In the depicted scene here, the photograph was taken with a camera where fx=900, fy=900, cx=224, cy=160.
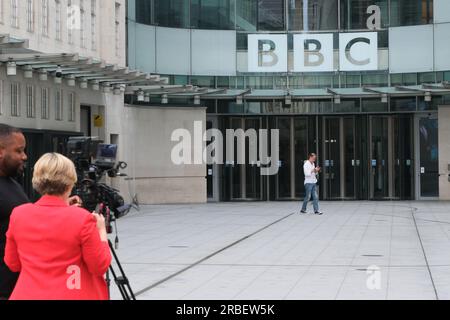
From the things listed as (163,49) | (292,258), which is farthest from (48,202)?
(163,49)

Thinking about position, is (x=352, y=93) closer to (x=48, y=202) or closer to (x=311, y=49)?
(x=311, y=49)

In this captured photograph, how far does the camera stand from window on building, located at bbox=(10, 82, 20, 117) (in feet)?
73.3

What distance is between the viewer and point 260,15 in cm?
3528

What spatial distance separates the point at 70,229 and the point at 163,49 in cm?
2964

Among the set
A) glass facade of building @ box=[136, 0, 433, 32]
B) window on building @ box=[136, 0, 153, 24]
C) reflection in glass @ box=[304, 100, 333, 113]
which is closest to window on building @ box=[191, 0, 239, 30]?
glass facade of building @ box=[136, 0, 433, 32]

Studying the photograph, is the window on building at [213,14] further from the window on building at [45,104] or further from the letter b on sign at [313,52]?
the window on building at [45,104]

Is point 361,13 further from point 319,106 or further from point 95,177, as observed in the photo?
point 95,177

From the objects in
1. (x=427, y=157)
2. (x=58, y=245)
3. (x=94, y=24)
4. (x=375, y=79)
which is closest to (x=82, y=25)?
(x=94, y=24)

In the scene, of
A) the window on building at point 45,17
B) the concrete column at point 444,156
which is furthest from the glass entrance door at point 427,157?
the window on building at point 45,17

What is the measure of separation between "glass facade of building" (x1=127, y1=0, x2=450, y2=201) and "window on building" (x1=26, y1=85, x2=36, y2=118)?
432 inches

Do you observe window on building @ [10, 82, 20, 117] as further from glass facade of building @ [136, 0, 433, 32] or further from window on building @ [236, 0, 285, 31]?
window on building @ [236, 0, 285, 31]

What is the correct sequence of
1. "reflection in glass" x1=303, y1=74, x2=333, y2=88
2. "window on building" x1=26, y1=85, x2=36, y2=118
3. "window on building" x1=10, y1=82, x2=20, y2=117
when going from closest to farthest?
"window on building" x1=10, y1=82, x2=20, y2=117
"window on building" x1=26, y1=85, x2=36, y2=118
"reflection in glass" x1=303, y1=74, x2=333, y2=88

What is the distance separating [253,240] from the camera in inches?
722

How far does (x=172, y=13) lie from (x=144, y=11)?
1.28m
